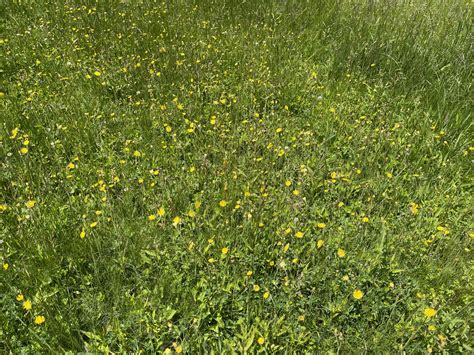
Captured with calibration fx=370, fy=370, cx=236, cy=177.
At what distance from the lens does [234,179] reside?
9.53ft

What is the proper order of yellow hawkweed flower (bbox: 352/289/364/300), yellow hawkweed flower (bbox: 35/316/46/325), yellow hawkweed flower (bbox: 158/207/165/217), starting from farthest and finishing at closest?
1. yellow hawkweed flower (bbox: 158/207/165/217)
2. yellow hawkweed flower (bbox: 352/289/364/300)
3. yellow hawkweed flower (bbox: 35/316/46/325)

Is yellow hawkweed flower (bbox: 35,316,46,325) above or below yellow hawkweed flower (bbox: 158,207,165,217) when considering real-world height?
below

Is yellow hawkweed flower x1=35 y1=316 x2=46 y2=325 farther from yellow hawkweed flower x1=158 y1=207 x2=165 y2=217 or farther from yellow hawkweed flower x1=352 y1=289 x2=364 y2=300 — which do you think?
yellow hawkweed flower x1=352 y1=289 x2=364 y2=300

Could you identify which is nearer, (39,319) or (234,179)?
(39,319)

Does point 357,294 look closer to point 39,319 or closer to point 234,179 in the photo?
point 234,179

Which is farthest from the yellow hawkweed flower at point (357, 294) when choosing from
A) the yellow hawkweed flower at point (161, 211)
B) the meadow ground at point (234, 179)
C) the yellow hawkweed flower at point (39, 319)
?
the yellow hawkweed flower at point (39, 319)

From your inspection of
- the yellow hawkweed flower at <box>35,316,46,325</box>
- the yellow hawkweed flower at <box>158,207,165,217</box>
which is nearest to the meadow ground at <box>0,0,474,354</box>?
the yellow hawkweed flower at <box>35,316,46,325</box>

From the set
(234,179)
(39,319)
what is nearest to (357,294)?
(234,179)

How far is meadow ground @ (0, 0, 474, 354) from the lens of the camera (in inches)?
85.9

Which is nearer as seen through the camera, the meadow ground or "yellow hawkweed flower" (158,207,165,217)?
the meadow ground

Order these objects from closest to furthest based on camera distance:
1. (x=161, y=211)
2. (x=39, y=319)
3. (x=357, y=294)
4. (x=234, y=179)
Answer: (x=39, y=319) → (x=357, y=294) → (x=161, y=211) → (x=234, y=179)

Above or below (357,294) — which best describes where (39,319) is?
below

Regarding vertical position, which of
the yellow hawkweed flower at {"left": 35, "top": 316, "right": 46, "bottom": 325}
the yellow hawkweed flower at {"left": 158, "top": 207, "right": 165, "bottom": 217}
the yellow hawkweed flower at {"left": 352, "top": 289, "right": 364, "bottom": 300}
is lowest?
the yellow hawkweed flower at {"left": 35, "top": 316, "right": 46, "bottom": 325}

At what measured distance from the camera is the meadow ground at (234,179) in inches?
85.9
